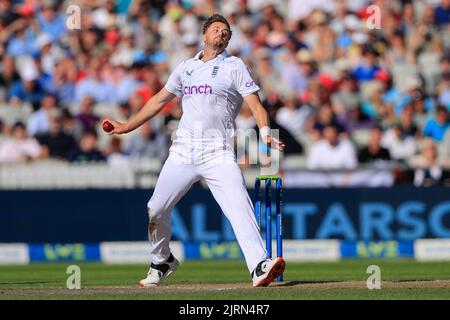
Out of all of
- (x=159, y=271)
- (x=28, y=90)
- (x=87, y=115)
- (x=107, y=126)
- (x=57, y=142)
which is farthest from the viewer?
(x=28, y=90)

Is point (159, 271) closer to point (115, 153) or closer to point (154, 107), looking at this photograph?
point (154, 107)

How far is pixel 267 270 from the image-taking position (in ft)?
28.7

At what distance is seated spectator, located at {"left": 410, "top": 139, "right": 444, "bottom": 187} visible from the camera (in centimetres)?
1548

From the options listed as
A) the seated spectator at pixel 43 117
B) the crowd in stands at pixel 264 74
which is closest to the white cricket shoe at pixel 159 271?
the crowd in stands at pixel 264 74

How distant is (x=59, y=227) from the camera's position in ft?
51.0

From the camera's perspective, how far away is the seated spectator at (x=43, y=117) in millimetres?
16938

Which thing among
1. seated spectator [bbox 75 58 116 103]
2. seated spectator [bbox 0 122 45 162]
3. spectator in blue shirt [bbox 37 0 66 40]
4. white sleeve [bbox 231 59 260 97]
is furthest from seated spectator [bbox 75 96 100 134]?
white sleeve [bbox 231 59 260 97]

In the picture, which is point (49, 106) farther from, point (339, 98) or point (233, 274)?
point (233, 274)

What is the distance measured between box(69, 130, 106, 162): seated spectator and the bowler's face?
7.21 meters

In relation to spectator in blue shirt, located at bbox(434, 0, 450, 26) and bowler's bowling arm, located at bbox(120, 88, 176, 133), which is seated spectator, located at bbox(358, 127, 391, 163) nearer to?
spectator in blue shirt, located at bbox(434, 0, 450, 26)

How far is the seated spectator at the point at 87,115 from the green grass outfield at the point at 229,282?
282 centimetres

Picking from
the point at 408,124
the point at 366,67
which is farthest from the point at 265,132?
the point at 366,67

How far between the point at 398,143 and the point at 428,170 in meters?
0.89

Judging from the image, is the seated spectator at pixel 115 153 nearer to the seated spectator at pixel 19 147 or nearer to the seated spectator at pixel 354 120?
the seated spectator at pixel 19 147
